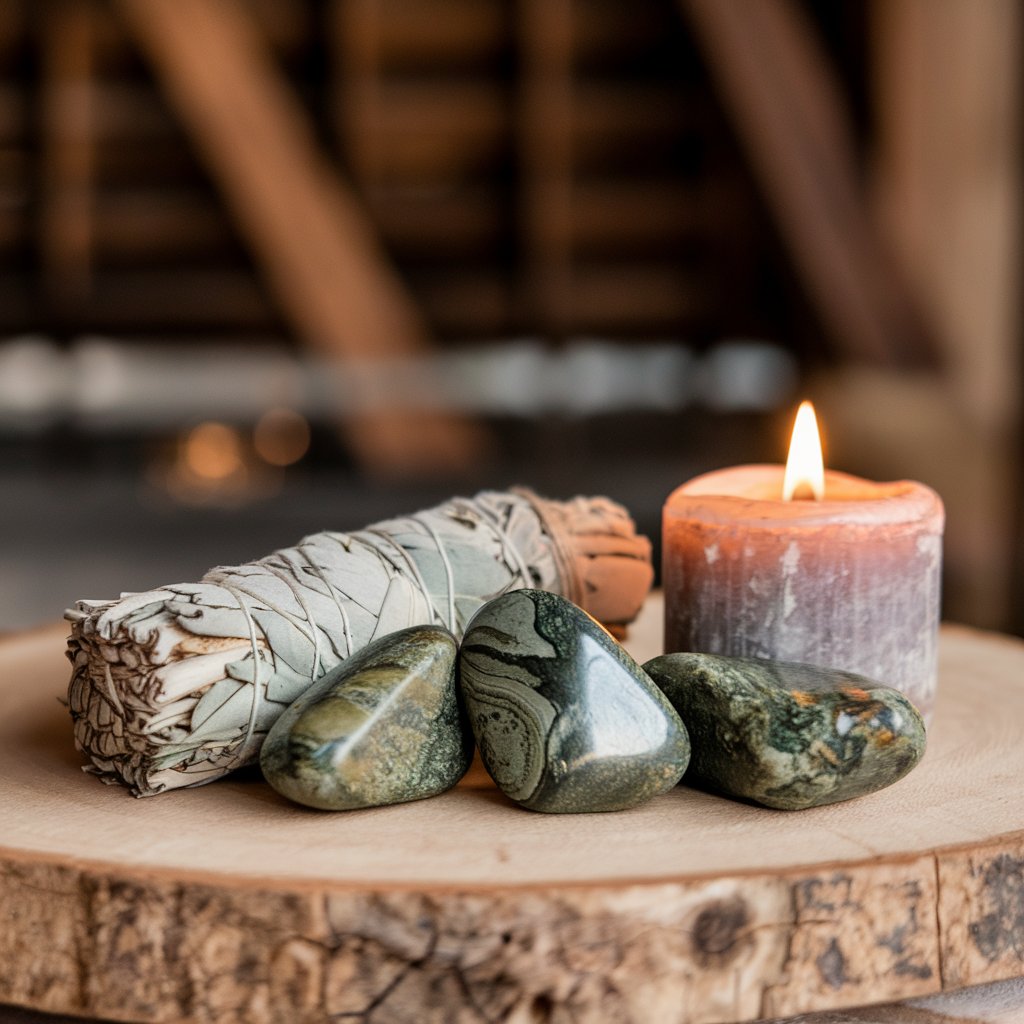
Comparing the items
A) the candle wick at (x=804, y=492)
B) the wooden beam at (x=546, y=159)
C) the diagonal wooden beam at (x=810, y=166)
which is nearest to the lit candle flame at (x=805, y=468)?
the candle wick at (x=804, y=492)

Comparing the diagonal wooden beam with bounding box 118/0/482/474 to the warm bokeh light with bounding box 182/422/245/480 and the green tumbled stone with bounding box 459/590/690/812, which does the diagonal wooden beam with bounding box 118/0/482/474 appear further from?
the green tumbled stone with bounding box 459/590/690/812

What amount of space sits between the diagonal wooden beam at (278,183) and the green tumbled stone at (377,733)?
2572mm

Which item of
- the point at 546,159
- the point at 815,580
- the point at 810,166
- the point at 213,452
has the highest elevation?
the point at 546,159

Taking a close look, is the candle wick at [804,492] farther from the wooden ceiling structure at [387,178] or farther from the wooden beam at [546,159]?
the wooden beam at [546,159]

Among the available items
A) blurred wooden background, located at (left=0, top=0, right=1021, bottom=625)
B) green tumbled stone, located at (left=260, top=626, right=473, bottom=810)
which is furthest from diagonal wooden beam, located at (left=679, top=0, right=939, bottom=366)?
green tumbled stone, located at (left=260, top=626, right=473, bottom=810)

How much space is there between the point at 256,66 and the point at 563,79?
86 centimetres

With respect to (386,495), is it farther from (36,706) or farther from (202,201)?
(36,706)

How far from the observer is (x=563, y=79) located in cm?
348

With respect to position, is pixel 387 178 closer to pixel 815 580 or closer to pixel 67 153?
pixel 67 153

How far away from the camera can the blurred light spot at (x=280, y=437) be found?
13.3 ft

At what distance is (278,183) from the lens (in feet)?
10.5

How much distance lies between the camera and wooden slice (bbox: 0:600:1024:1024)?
0.63 meters

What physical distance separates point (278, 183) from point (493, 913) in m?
2.81

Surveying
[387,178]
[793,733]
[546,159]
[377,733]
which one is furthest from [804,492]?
[387,178]
